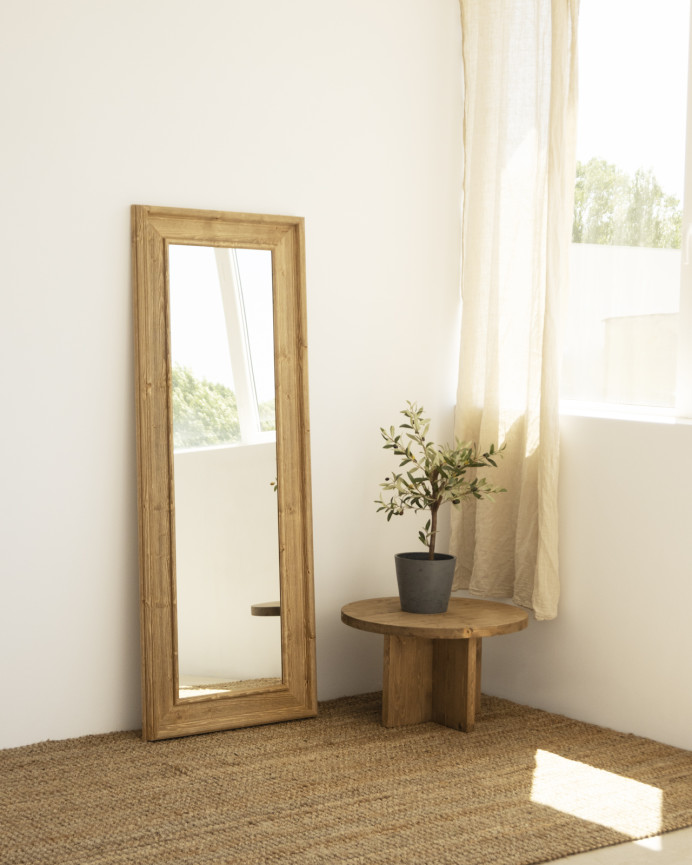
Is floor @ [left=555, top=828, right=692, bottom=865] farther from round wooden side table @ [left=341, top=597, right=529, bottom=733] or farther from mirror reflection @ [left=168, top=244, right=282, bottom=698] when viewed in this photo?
mirror reflection @ [left=168, top=244, right=282, bottom=698]

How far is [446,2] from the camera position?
377 centimetres

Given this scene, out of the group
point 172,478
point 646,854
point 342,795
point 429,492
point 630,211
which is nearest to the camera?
point 646,854

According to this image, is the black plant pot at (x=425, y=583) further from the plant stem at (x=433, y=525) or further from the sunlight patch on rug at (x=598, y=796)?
the sunlight patch on rug at (x=598, y=796)

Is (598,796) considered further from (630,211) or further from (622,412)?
(630,211)

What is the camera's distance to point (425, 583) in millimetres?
3359

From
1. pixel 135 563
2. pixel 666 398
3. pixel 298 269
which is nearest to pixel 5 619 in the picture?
pixel 135 563

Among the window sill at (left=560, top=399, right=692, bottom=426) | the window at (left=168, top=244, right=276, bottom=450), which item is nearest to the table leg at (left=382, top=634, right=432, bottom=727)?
the window at (left=168, top=244, right=276, bottom=450)

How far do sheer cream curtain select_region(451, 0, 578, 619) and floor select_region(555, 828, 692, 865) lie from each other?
99cm

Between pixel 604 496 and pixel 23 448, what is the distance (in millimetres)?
1771

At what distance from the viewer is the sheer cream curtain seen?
135 inches

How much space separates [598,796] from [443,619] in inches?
28.4

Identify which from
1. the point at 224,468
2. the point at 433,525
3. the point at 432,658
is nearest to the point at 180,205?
the point at 224,468

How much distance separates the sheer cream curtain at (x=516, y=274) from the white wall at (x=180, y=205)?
0.55ft

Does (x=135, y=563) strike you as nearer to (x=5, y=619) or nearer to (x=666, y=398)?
(x=5, y=619)
